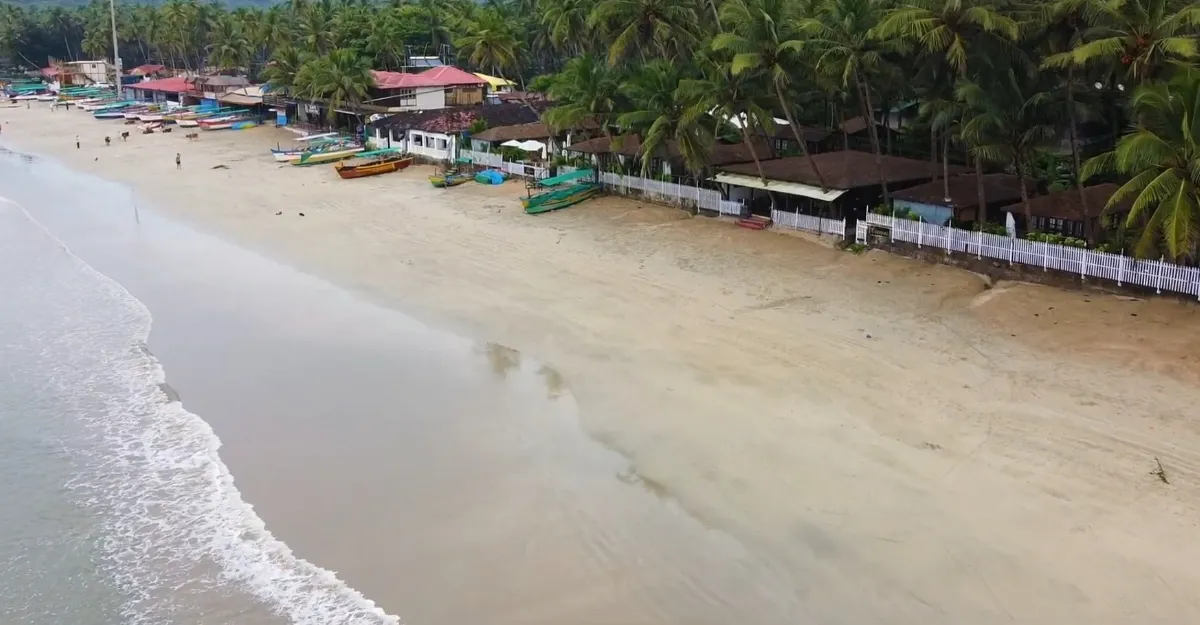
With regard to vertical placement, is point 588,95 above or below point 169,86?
below

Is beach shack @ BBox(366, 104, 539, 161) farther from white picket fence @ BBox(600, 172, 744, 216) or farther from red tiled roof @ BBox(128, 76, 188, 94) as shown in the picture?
red tiled roof @ BBox(128, 76, 188, 94)

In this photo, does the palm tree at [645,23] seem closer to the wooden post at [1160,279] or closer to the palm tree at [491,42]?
the palm tree at [491,42]

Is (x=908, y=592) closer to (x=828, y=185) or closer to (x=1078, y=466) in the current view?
(x=1078, y=466)

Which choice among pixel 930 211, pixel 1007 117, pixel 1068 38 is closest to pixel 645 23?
pixel 930 211

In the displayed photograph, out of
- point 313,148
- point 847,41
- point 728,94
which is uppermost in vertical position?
point 847,41

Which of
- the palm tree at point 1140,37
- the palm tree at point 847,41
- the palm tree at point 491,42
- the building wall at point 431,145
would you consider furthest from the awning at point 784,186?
the palm tree at point 491,42

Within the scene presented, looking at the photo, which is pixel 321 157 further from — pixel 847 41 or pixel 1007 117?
pixel 1007 117
